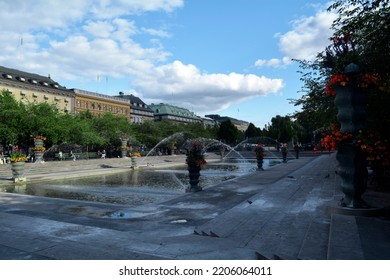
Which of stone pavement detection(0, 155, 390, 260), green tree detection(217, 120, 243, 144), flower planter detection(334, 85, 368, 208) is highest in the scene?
green tree detection(217, 120, 243, 144)

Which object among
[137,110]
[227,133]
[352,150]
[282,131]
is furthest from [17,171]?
[137,110]

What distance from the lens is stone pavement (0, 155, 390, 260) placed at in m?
5.68

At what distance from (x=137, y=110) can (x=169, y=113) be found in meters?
22.0

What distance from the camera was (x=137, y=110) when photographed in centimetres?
13112

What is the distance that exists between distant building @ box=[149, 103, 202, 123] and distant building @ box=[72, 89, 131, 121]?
28.7m

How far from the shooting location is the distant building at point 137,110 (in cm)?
12862

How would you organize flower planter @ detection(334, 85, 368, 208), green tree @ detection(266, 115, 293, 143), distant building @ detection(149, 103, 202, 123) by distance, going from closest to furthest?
1. flower planter @ detection(334, 85, 368, 208)
2. green tree @ detection(266, 115, 293, 143)
3. distant building @ detection(149, 103, 202, 123)

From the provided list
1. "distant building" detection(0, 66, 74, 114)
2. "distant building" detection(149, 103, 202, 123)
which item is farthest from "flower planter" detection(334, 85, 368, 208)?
"distant building" detection(149, 103, 202, 123)

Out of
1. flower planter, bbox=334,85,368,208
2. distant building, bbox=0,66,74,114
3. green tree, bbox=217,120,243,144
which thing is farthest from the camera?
green tree, bbox=217,120,243,144

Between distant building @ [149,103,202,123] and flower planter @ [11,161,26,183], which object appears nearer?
flower planter @ [11,161,26,183]

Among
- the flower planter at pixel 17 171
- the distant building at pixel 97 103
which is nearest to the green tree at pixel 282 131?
the distant building at pixel 97 103

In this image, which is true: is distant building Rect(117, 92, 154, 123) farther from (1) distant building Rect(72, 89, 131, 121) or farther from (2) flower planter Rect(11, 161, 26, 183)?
(2) flower planter Rect(11, 161, 26, 183)
